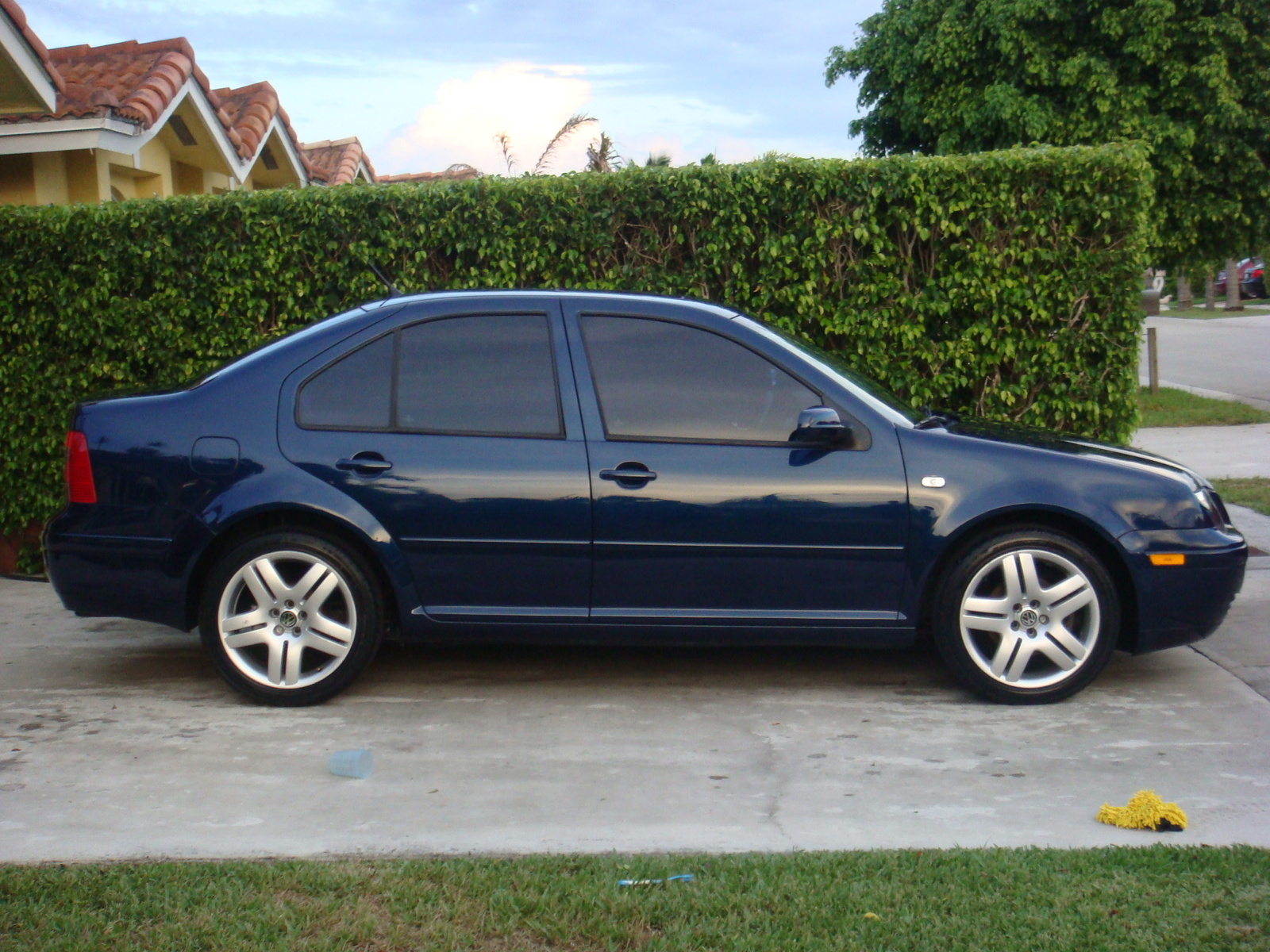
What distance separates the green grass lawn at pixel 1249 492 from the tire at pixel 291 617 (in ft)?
22.0

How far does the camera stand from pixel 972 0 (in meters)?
17.5

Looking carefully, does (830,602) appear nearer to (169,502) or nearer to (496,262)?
(169,502)

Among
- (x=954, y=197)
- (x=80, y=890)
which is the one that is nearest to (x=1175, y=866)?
(x=80, y=890)

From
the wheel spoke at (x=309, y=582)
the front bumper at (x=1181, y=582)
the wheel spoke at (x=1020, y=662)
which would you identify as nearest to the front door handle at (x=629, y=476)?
the wheel spoke at (x=309, y=582)

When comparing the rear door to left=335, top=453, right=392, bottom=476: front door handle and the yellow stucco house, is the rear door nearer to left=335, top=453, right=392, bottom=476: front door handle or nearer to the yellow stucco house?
left=335, top=453, right=392, bottom=476: front door handle

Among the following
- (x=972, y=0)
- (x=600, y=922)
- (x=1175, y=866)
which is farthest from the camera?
(x=972, y=0)

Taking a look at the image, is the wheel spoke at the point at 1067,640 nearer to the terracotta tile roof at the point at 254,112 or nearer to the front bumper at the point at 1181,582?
the front bumper at the point at 1181,582

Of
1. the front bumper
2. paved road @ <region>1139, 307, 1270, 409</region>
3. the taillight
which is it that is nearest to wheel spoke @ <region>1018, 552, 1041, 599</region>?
the front bumper

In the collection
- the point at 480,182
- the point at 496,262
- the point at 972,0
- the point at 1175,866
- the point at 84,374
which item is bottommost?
the point at 1175,866

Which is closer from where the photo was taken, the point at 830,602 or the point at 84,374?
the point at 830,602

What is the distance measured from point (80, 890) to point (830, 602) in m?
2.83

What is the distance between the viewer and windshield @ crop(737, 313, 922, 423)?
514cm

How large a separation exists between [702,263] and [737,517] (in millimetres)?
2869

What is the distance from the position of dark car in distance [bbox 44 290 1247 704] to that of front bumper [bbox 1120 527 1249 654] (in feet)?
0.04
